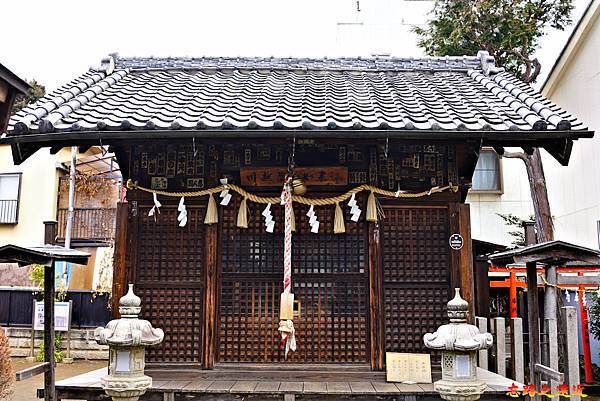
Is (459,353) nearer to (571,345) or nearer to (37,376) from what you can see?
(571,345)

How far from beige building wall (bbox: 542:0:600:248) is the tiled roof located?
6.34m

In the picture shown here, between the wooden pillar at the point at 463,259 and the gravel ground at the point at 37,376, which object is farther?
the gravel ground at the point at 37,376

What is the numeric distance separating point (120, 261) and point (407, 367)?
4.57m

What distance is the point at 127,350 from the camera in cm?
661

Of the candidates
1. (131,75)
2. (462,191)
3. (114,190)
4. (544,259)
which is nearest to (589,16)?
(462,191)

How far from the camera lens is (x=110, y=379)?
21.6 ft

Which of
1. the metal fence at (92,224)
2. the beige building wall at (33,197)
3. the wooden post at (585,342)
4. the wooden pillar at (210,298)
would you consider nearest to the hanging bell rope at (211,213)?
the wooden pillar at (210,298)

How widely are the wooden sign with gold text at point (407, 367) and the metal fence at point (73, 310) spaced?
15002 millimetres

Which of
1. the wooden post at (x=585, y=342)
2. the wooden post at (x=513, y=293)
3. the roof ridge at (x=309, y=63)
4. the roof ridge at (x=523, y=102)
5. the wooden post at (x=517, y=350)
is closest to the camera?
the roof ridge at (x=523, y=102)

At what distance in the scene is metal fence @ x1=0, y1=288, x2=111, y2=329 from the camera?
20359 mm

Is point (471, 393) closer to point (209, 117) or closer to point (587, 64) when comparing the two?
point (209, 117)

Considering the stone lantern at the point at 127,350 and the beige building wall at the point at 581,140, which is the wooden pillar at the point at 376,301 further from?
the beige building wall at the point at 581,140

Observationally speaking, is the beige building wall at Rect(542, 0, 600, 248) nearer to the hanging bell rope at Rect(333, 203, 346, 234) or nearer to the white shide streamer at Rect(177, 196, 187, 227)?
the hanging bell rope at Rect(333, 203, 346, 234)

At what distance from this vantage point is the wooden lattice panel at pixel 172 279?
8.34 m
